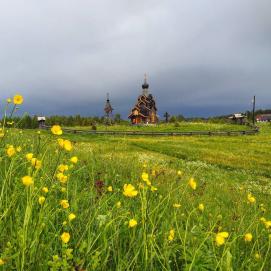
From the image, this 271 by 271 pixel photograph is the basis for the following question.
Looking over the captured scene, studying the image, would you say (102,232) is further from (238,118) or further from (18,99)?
(238,118)

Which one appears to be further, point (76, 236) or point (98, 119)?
point (98, 119)

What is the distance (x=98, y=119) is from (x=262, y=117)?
10858 cm

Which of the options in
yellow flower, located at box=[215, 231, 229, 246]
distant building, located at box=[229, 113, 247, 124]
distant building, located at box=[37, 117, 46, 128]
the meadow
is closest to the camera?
yellow flower, located at box=[215, 231, 229, 246]

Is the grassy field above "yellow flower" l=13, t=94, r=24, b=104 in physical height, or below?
below

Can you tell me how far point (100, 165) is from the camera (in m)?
9.42

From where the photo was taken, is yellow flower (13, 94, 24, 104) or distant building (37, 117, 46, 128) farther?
distant building (37, 117, 46, 128)

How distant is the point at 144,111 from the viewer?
8062 cm

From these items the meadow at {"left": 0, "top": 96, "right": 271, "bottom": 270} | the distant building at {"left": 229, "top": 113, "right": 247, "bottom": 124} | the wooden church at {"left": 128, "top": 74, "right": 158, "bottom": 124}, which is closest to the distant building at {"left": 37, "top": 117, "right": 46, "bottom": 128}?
the wooden church at {"left": 128, "top": 74, "right": 158, "bottom": 124}

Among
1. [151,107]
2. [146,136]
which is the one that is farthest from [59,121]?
[146,136]

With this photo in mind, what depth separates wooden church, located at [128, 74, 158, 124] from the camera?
8031 centimetres

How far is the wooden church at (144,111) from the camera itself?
3162 inches

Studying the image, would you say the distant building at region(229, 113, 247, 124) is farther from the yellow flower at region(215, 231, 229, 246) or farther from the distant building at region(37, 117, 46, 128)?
the yellow flower at region(215, 231, 229, 246)

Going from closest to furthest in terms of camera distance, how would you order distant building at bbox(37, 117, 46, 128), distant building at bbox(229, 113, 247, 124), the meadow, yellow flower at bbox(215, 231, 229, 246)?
yellow flower at bbox(215, 231, 229, 246), the meadow, distant building at bbox(37, 117, 46, 128), distant building at bbox(229, 113, 247, 124)

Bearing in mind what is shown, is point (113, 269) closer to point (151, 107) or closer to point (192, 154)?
point (192, 154)
